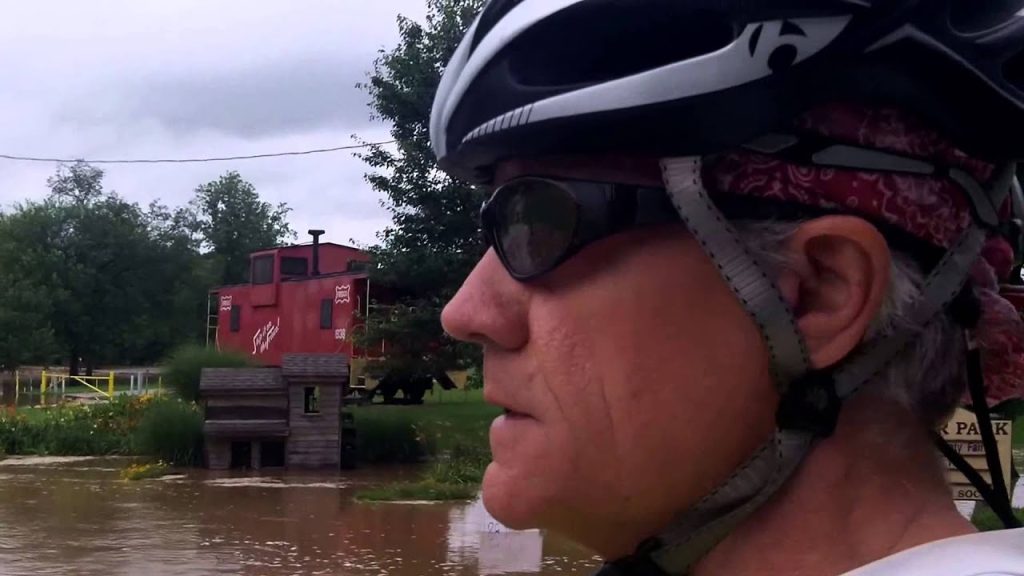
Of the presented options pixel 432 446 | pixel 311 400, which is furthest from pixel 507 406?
pixel 432 446

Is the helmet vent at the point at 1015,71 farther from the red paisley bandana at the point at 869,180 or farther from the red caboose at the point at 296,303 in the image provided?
the red caboose at the point at 296,303

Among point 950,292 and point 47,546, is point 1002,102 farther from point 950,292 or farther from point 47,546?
point 47,546

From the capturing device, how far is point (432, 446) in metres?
14.8

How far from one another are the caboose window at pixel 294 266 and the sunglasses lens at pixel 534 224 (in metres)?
23.8

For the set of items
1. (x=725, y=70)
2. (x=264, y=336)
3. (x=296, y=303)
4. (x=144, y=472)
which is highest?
(x=296, y=303)

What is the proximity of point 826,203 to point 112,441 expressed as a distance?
16.4 m

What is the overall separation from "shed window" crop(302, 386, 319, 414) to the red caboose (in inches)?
211

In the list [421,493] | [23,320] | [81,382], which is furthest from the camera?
[23,320]

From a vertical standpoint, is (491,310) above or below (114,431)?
above

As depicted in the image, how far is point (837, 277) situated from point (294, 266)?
79.8ft

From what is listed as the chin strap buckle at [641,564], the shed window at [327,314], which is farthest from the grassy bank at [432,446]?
the chin strap buckle at [641,564]

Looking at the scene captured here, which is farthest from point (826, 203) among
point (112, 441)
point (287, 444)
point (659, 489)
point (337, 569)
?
point (112, 441)

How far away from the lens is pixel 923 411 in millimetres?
1190

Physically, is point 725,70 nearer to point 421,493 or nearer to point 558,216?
point 558,216
